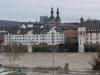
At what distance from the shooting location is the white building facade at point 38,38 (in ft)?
361

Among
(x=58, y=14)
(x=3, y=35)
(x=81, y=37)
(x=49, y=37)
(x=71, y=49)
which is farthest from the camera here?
(x=58, y=14)

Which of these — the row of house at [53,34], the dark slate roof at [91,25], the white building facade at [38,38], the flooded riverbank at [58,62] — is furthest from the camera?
the white building facade at [38,38]

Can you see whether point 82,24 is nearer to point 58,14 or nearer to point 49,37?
point 49,37

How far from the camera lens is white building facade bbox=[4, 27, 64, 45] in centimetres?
11006

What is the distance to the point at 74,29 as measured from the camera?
115500 mm

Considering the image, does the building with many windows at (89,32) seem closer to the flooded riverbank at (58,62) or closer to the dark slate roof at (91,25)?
the dark slate roof at (91,25)

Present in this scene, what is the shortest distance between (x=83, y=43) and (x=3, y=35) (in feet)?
113

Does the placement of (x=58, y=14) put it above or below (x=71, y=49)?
above

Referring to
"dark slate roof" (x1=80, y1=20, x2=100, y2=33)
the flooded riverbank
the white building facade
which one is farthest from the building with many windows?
the flooded riverbank

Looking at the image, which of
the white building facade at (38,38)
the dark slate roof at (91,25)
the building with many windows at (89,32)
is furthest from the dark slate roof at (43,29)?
the building with many windows at (89,32)

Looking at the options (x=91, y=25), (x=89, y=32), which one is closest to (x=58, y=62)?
(x=89, y=32)

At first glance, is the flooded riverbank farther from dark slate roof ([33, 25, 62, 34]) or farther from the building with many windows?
dark slate roof ([33, 25, 62, 34])

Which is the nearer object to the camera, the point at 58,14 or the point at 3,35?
the point at 3,35

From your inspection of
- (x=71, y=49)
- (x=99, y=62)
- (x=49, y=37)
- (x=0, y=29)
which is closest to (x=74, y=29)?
(x=49, y=37)
